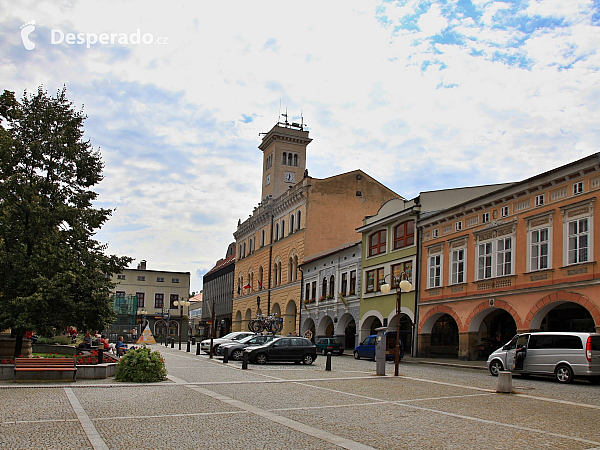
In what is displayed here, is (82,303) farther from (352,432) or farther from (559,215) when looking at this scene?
(559,215)

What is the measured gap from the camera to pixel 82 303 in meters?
21.4

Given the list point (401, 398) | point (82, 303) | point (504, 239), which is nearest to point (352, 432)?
point (401, 398)

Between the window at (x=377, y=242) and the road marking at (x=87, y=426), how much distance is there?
1194 inches

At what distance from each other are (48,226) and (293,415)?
13.8m

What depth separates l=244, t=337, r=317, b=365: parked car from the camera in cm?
2919

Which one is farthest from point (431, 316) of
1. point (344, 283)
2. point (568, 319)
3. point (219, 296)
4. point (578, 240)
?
point (219, 296)

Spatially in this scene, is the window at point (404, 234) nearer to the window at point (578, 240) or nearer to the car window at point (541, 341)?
the window at point (578, 240)

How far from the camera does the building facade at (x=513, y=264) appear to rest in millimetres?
26000

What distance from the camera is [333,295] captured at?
5019 centimetres

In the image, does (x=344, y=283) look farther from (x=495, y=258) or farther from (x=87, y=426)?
(x=87, y=426)

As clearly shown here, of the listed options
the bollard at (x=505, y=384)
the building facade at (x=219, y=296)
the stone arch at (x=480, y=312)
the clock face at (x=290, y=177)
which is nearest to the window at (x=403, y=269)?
the stone arch at (x=480, y=312)

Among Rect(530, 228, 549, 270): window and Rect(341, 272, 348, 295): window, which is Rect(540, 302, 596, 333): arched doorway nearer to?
Rect(530, 228, 549, 270): window

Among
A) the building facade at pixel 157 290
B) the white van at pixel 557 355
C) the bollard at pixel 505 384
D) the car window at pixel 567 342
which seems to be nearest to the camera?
the bollard at pixel 505 384

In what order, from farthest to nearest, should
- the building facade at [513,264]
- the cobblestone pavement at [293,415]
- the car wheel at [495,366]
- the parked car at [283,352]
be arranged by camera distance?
1. the parked car at [283,352]
2. the building facade at [513,264]
3. the car wheel at [495,366]
4. the cobblestone pavement at [293,415]
